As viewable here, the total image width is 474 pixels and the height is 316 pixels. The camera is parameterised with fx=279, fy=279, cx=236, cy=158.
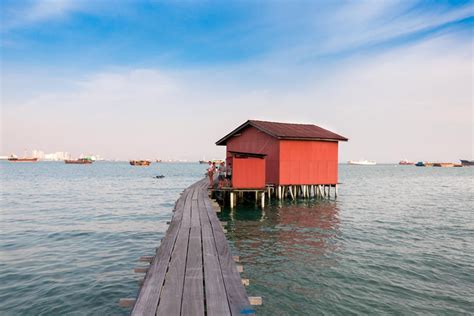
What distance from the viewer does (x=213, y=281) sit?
5953 mm

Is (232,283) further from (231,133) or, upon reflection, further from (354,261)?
(231,133)

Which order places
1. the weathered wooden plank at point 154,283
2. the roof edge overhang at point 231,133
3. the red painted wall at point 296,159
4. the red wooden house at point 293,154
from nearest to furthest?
the weathered wooden plank at point 154,283 → the red wooden house at point 293,154 → the red painted wall at point 296,159 → the roof edge overhang at point 231,133

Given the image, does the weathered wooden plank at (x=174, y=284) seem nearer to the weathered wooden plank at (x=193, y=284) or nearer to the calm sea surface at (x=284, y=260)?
the weathered wooden plank at (x=193, y=284)

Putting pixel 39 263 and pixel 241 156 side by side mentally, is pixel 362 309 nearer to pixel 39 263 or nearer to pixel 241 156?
pixel 39 263

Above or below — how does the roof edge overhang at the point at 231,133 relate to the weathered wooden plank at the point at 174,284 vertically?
above

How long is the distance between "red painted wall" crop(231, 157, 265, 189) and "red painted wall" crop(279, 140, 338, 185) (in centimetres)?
366

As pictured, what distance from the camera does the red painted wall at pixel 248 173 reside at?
72.8 ft

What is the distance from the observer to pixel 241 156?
22.2 meters

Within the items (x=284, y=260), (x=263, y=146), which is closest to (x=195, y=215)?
(x=284, y=260)

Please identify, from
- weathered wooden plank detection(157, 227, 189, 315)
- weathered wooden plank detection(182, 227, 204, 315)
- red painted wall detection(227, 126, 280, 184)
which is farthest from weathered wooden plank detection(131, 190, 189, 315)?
red painted wall detection(227, 126, 280, 184)

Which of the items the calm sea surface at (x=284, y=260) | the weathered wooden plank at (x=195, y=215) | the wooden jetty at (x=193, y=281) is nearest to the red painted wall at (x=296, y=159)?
the calm sea surface at (x=284, y=260)

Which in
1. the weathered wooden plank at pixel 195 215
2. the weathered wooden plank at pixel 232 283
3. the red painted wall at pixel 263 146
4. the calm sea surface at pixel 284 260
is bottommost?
the calm sea surface at pixel 284 260

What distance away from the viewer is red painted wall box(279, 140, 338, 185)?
26.0m

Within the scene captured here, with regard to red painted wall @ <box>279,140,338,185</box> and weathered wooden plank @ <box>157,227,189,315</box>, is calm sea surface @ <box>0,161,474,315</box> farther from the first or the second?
Answer: red painted wall @ <box>279,140,338,185</box>
